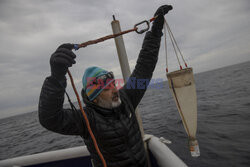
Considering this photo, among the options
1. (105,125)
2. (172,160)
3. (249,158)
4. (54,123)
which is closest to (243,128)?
(249,158)

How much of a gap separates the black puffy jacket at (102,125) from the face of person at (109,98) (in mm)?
75

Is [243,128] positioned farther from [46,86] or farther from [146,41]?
[46,86]

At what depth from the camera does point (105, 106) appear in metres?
1.92

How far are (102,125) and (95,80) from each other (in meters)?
0.62

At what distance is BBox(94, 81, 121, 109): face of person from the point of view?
1911mm

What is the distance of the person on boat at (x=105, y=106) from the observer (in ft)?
4.73

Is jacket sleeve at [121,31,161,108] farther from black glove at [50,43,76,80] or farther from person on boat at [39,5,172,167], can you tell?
black glove at [50,43,76,80]

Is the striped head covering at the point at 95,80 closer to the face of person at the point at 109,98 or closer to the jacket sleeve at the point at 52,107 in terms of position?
the face of person at the point at 109,98

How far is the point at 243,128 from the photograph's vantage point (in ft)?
21.0

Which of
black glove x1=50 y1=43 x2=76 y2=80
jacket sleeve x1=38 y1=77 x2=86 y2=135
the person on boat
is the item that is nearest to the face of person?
the person on boat

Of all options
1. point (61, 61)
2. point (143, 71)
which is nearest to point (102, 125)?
point (61, 61)

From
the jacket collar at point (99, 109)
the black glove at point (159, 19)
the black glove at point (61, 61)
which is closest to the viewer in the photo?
the black glove at point (61, 61)

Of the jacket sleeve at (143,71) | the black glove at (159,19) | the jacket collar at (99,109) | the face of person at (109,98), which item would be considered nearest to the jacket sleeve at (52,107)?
the jacket collar at (99,109)

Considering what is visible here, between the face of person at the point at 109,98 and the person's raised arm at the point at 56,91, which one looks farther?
the face of person at the point at 109,98
